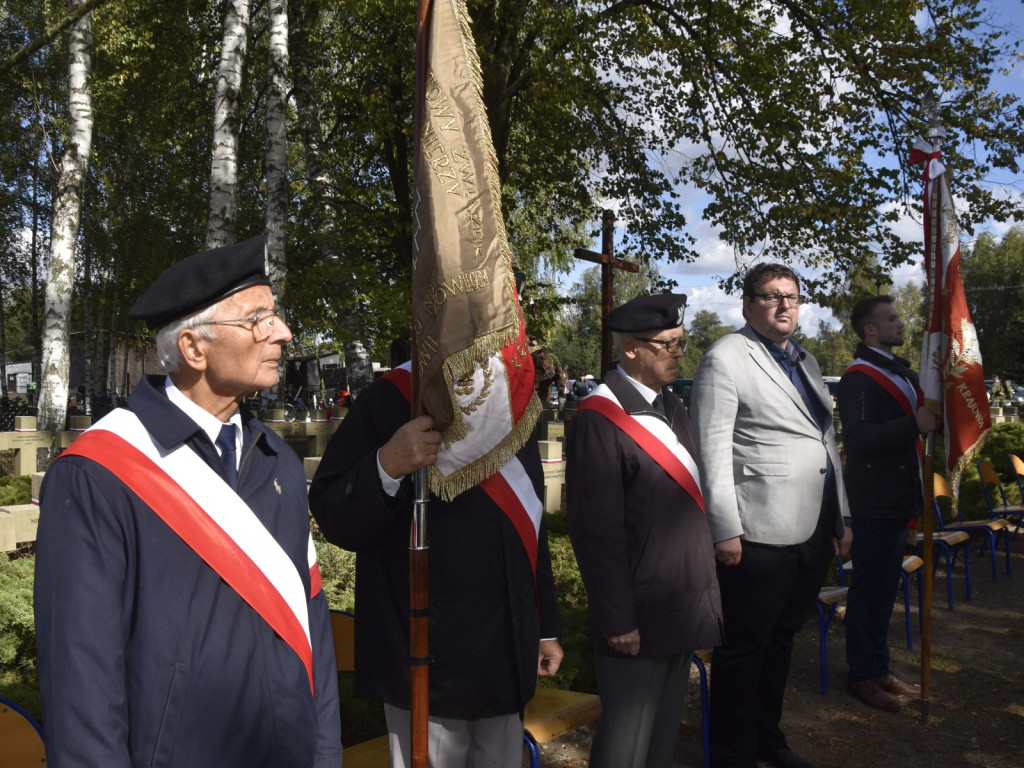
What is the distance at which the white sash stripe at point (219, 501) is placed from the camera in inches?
68.2

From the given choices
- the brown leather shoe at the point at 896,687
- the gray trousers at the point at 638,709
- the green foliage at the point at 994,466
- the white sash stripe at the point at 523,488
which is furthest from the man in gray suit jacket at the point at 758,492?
the green foliage at the point at 994,466

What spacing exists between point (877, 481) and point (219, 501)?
3780mm

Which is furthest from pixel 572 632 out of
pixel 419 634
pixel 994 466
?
pixel 994 466

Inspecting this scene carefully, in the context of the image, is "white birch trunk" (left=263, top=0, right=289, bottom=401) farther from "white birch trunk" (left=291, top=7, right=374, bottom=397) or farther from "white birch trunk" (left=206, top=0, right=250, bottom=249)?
"white birch trunk" (left=291, top=7, right=374, bottom=397)

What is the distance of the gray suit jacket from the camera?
11.6ft

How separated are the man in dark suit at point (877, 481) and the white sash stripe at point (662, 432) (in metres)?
1.85

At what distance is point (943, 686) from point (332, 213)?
11.3 m

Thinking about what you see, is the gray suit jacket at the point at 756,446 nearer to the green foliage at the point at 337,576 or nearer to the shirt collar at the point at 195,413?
the shirt collar at the point at 195,413

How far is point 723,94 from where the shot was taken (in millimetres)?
13812

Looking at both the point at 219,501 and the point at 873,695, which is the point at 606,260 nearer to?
the point at 873,695

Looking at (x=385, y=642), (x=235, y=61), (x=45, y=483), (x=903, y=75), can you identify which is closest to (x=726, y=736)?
(x=385, y=642)

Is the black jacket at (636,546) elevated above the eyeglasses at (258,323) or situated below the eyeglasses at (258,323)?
below

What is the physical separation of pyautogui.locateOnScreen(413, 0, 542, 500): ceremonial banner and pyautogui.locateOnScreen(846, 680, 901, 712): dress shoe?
11.5 ft

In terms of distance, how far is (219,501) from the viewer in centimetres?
178
